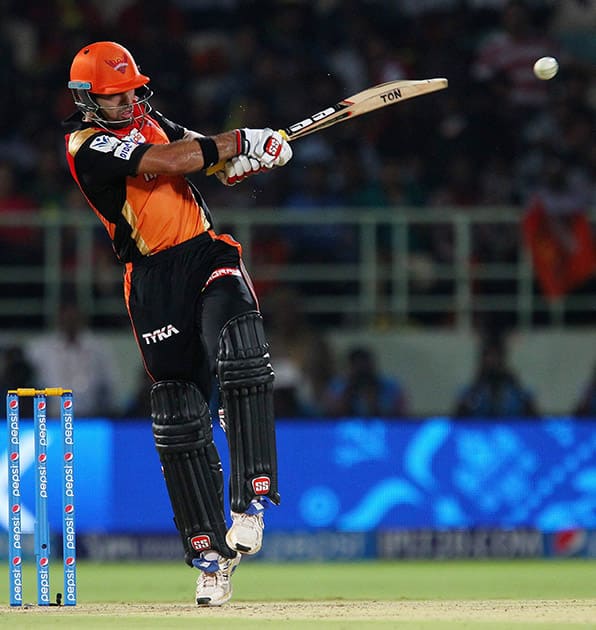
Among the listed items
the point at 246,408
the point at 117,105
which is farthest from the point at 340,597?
the point at 117,105

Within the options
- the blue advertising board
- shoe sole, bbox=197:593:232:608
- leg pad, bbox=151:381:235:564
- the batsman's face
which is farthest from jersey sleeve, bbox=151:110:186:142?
the blue advertising board

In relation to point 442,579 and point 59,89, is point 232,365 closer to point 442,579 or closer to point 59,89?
point 442,579

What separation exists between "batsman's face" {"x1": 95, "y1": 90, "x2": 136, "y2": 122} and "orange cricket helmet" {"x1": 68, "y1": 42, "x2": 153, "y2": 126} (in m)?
0.02

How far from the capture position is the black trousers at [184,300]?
20.3ft

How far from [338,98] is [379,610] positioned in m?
6.78

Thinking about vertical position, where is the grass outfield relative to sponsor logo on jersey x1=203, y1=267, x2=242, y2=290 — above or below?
below

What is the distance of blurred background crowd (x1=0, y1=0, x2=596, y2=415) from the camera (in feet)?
38.8

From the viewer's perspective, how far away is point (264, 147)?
20.4 feet

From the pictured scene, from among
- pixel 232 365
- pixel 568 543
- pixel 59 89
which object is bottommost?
pixel 568 543

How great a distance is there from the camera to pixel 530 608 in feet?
19.9

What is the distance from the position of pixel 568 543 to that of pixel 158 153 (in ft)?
15.5

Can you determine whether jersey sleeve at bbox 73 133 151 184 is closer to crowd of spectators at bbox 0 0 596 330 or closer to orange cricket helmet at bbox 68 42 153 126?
orange cricket helmet at bbox 68 42 153 126

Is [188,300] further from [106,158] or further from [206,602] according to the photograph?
[206,602]

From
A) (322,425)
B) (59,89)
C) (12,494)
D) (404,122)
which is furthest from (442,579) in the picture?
(59,89)
